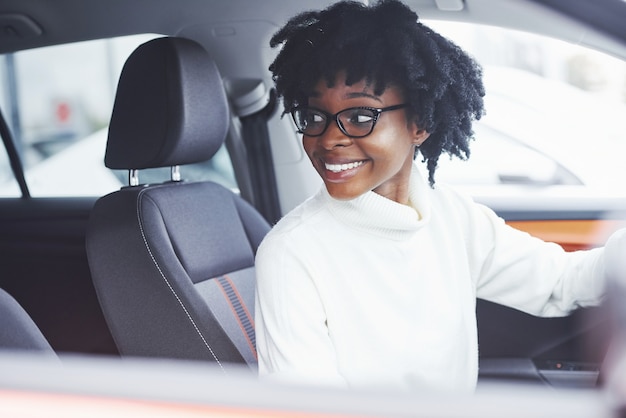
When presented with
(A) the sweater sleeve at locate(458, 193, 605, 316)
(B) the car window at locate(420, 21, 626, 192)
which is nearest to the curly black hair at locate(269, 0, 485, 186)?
(A) the sweater sleeve at locate(458, 193, 605, 316)

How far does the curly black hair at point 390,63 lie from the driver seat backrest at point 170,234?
0.43 metres

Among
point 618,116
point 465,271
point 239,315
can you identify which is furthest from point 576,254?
point 618,116

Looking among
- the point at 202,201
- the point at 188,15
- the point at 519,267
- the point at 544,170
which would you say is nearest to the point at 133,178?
the point at 202,201

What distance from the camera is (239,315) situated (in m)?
2.30

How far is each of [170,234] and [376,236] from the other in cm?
73

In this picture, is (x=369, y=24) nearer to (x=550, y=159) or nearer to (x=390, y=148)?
(x=390, y=148)

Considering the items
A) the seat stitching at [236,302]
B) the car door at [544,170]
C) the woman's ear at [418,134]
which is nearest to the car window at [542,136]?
the car door at [544,170]

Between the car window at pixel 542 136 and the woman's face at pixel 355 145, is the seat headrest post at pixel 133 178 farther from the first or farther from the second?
the car window at pixel 542 136

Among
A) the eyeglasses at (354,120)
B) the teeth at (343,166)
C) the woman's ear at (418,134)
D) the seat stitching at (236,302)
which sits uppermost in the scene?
the eyeglasses at (354,120)

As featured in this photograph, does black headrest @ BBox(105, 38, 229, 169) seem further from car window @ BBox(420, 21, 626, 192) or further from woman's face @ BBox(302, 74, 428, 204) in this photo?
car window @ BBox(420, 21, 626, 192)

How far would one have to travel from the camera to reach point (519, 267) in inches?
78.4

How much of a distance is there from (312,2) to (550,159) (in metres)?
1.38

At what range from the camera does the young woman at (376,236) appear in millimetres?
1636

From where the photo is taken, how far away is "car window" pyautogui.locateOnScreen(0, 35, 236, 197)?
11.8 feet
